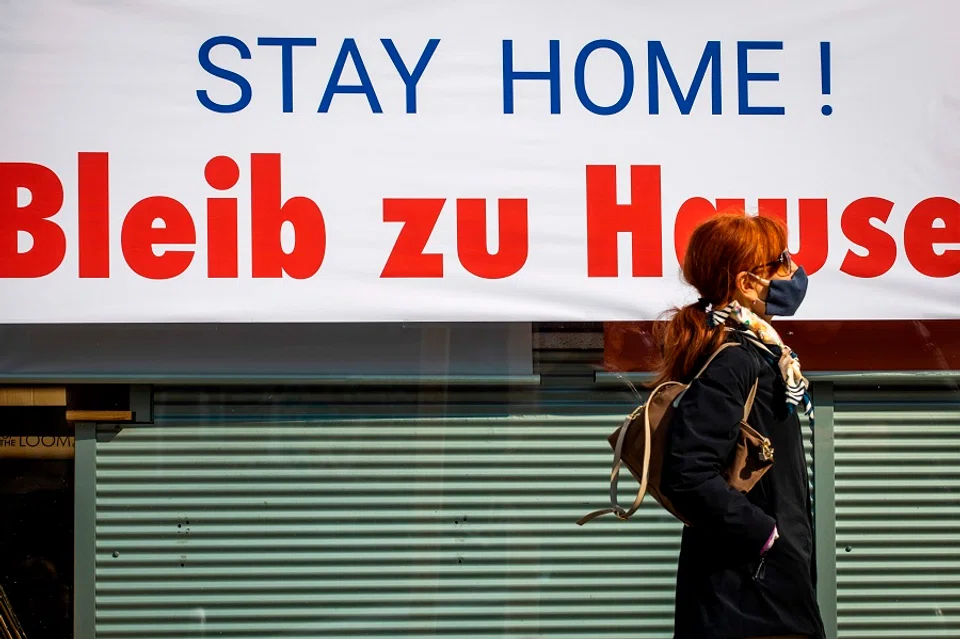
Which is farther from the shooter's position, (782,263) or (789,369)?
(782,263)

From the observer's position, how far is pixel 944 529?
15.1 ft

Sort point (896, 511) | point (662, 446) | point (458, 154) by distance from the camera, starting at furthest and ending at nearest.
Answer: point (896, 511)
point (458, 154)
point (662, 446)

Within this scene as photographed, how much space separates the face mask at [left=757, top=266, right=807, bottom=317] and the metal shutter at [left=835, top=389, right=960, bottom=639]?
1.93 m

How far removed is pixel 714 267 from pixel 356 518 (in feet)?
7.15

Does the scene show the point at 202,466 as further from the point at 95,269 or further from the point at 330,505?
the point at 95,269

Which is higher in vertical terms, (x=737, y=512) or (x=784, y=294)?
(x=784, y=294)

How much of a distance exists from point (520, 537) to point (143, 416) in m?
1.56

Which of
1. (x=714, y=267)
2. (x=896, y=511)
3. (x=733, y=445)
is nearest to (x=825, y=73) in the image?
(x=896, y=511)

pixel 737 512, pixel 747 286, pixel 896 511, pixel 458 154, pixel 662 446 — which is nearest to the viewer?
pixel 737 512

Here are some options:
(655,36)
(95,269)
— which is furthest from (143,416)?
(655,36)

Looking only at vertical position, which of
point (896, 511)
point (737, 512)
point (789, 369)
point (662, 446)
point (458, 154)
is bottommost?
point (896, 511)

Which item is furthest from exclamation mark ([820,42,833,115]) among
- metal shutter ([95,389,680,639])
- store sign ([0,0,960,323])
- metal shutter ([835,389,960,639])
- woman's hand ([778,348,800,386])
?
woman's hand ([778,348,800,386])

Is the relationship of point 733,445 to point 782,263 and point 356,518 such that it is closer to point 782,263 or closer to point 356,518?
point 782,263

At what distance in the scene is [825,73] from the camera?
4.35 meters
